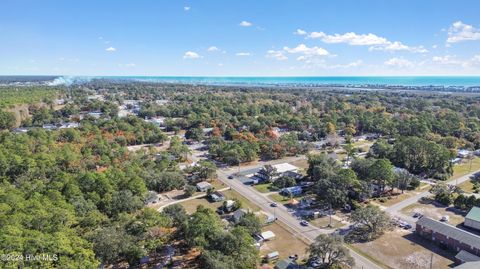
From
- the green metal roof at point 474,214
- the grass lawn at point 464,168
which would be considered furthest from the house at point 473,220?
the grass lawn at point 464,168

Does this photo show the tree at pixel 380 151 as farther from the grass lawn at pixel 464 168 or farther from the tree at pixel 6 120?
the tree at pixel 6 120

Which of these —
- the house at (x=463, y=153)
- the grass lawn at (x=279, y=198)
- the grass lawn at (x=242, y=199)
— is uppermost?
the house at (x=463, y=153)

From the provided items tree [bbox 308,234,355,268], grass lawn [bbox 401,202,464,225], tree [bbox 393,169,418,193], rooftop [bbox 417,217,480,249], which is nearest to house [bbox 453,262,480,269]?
rooftop [bbox 417,217,480,249]

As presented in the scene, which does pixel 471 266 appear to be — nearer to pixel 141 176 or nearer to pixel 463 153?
pixel 141 176

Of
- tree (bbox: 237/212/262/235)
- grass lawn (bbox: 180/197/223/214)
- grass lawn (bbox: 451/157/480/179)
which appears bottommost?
grass lawn (bbox: 180/197/223/214)

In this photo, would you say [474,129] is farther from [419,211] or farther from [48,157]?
[48,157]

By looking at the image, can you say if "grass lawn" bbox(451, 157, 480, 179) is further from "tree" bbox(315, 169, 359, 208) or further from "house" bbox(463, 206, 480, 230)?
"tree" bbox(315, 169, 359, 208)

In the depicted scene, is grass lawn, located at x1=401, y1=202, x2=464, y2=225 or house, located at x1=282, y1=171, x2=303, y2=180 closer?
grass lawn, located at x1=401, y1=202, x2=464, y2=225
